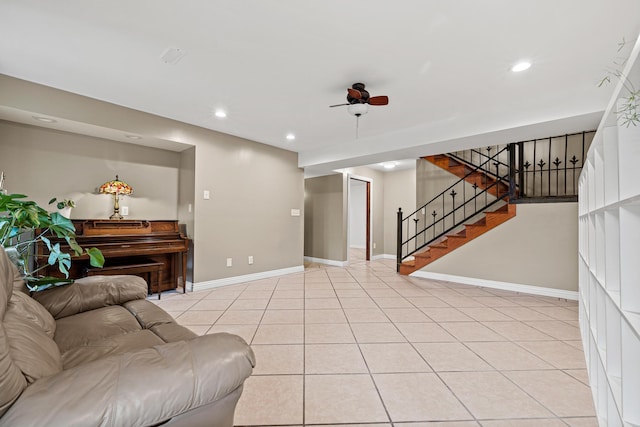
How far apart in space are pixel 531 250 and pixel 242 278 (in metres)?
4.44

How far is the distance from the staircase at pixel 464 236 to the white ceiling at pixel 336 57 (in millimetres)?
1359

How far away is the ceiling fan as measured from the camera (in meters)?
2.65

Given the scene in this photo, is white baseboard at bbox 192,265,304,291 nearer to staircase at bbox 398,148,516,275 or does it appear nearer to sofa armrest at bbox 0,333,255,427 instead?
staircase at bbox 398,148,516,275

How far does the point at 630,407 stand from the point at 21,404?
1.80 meters

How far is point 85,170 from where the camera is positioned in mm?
3637

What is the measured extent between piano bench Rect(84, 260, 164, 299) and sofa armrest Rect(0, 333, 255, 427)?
306 centimetres

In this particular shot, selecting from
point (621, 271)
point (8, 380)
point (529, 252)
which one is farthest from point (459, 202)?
point (8, 380)

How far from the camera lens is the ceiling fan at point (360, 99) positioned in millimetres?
2654

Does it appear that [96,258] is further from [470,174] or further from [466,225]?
[470,174]

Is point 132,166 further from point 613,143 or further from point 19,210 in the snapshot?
point 613,143

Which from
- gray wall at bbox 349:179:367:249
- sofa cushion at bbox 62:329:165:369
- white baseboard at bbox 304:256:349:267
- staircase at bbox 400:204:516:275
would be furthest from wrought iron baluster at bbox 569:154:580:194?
sofa cushion at bbox 62:329:165:369

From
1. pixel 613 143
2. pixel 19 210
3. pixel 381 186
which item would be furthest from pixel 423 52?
pixel 381 186

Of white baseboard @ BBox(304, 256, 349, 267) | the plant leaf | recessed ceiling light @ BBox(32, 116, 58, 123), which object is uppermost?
recessed ceiling light @ BBox(32, 116, 58, 123)

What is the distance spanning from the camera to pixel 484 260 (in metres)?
4.52
